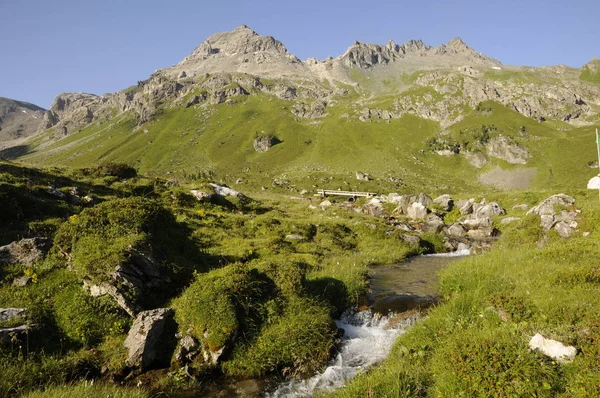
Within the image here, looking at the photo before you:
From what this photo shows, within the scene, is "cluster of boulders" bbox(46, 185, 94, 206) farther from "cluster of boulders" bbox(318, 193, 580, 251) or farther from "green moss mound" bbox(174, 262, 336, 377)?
"cluster of boulders" bbox(318, 193, 580, 251)

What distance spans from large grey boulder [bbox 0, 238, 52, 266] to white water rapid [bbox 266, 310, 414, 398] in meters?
12.2

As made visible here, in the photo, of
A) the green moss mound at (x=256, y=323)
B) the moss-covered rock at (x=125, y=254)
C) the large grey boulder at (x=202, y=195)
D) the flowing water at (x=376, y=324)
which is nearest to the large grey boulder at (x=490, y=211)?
the flowing water at (x=376, y=324)

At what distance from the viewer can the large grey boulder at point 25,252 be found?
14.9 meters

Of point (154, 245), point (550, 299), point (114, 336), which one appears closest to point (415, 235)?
point (550, 299)

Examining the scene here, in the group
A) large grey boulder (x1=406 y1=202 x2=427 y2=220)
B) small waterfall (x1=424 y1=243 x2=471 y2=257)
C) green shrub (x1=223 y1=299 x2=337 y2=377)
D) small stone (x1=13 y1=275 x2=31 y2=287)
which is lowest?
small waterfall (x1=424 y1=243 x2=471 y2=257)

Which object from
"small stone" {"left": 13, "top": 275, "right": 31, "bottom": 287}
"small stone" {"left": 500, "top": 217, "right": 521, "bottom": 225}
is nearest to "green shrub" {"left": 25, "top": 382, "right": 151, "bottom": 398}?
"small stone" {"left": 13, "top": 275, "right": 31, "bottom": 287}

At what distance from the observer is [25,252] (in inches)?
603

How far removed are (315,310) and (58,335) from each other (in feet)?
30.0

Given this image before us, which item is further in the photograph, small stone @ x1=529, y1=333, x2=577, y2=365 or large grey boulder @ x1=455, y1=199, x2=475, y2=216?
large grey boulder @ x1=455, y1=199, x2=475, y2=216

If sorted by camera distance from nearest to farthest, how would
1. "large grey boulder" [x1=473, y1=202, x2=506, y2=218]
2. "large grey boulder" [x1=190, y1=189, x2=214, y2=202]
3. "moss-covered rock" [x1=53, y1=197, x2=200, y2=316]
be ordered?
"moss-covered rock" [x1=53, y1=197, x2=200, y2=316], "large grey boulder" [x1=190, y1=189, x2=214, y2=202], "large grey boulder" [x1=473, y1=202, x2=506, y2=218]

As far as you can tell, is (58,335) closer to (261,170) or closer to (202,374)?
(202,374)

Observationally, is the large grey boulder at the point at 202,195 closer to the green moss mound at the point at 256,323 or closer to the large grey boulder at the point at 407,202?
the green moss mound at the point at 256,323

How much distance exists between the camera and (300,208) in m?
49.8

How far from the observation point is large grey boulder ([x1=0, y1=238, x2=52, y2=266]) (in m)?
14.9
